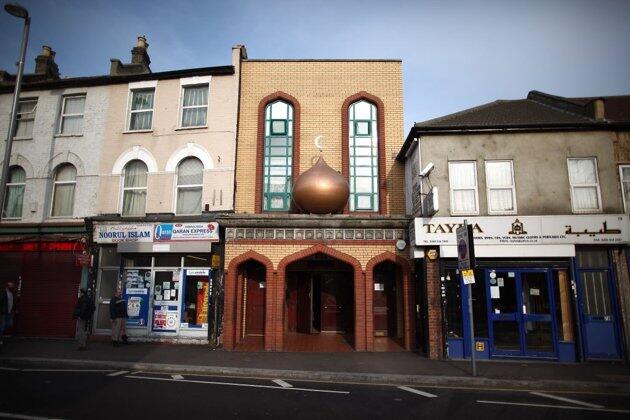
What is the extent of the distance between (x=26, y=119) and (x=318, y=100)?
12207 millimetres

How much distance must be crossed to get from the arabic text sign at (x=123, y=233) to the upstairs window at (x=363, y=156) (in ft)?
24.4

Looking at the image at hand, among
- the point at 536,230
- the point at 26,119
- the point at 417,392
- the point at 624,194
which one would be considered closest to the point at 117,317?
the point at 26,119

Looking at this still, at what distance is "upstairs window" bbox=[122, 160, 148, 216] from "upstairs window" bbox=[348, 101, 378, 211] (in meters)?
7.96

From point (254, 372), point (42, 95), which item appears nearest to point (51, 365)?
point (254, 372)

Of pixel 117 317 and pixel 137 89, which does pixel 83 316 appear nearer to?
pixel 117 317

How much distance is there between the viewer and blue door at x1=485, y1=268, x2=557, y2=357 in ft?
35.2

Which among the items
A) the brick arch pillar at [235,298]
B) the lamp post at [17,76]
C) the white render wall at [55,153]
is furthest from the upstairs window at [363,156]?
the lamp post at [17,76]

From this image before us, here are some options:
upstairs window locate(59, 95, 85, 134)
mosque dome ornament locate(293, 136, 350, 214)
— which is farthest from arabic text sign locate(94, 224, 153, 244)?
mosque dome ornament locate(293, 136, 350, 214)

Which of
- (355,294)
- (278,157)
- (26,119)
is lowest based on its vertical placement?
(355,294)

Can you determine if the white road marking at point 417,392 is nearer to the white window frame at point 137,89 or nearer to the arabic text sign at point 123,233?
the arabic text sign at point 123,233

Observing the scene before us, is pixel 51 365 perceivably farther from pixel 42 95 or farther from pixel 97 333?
pixel 42 95

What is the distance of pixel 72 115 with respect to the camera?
15.6 metres

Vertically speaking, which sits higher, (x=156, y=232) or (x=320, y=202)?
(x=320, y=202)

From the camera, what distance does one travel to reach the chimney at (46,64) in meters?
17.0
